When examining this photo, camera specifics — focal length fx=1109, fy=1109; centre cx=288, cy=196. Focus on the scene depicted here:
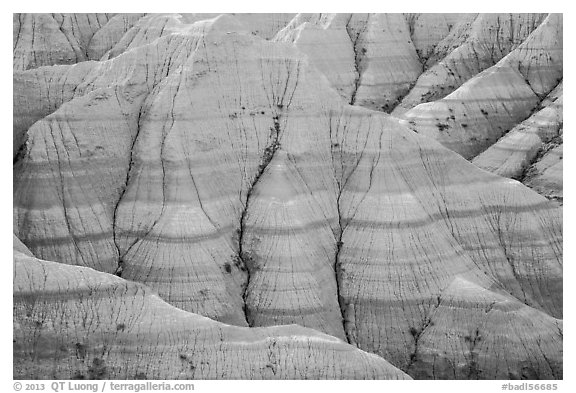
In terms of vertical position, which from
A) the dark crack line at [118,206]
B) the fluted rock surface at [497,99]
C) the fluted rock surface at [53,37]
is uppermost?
the fluted rock surface at [53,37]

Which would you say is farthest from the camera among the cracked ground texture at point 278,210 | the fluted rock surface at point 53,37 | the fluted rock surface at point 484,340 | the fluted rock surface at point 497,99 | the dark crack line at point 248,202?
the fluted rock surface at point 53,37

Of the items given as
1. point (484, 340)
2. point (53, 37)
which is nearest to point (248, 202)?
point (484, 340)

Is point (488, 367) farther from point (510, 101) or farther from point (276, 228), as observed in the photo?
point (510, 101)

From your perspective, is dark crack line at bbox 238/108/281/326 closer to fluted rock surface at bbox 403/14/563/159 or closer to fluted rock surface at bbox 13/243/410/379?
fluted rock surface at bbox 13/243/410/379

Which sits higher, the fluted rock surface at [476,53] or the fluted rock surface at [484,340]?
the fluted rock surface at [476,53]

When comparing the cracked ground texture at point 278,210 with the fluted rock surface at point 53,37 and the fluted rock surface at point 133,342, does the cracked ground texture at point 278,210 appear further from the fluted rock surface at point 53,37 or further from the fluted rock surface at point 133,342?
the fluted rock surface at point 53,37

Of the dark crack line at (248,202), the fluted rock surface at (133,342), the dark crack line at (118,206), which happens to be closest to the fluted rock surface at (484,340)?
the dark crack line at (248,202)

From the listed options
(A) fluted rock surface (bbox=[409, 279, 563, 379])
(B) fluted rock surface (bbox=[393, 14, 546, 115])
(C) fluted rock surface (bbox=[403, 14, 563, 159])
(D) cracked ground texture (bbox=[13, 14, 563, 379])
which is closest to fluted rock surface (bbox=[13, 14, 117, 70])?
(B) fluted rock surface (bbox=[393, 14, 546, 115])

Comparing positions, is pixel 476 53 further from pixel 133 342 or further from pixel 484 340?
pixel 133 342

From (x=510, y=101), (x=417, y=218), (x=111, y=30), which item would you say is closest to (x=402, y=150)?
(x=417, y=218)
